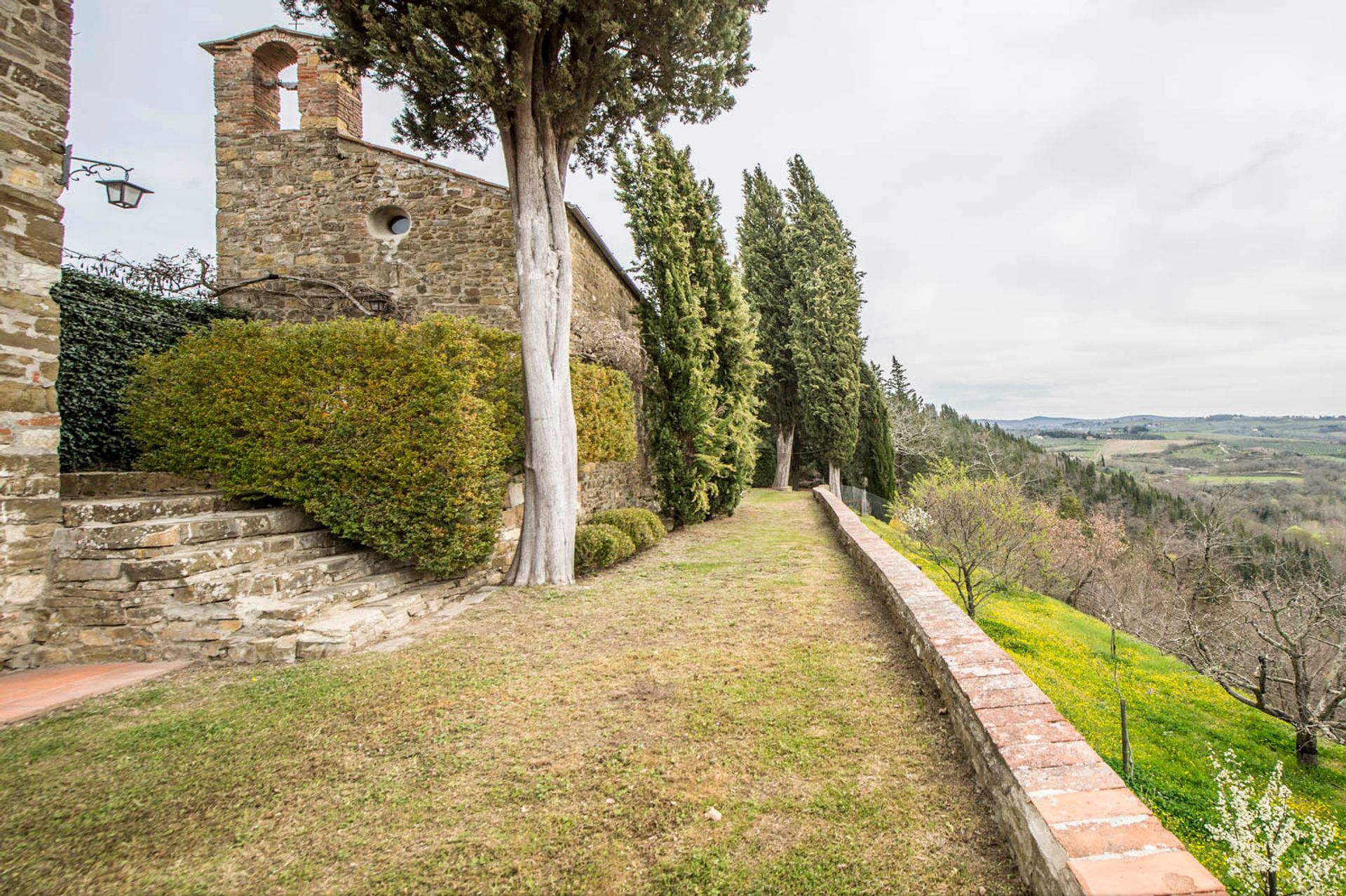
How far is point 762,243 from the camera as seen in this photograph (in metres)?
22.8

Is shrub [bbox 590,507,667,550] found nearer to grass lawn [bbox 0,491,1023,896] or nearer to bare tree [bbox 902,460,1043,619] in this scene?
grass lawn [bbox 0,491,1023,896]

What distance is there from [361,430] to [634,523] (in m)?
4.38

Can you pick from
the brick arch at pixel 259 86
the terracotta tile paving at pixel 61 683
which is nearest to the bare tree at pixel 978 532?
the terracotta tile paving at pixel 61 683

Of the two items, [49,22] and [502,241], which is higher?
[49,22]

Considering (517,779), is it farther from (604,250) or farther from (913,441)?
(913,441)

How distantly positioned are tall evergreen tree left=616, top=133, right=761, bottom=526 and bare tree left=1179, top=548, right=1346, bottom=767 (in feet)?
25.6

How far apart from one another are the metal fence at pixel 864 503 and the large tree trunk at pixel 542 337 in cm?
1508

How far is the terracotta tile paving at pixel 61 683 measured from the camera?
11.4 ft

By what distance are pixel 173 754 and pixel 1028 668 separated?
803cm

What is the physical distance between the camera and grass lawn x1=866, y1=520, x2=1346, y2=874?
4.46 m

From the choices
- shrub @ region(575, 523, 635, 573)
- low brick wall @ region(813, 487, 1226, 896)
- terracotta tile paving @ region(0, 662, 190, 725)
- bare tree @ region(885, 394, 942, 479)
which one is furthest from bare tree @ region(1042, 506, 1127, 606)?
terracotta tile paving @ region(0, 662, 190, 725)

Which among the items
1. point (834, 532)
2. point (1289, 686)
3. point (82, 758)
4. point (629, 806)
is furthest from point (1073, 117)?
point (82, 758)

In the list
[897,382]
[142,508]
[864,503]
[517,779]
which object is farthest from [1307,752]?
[897,382]

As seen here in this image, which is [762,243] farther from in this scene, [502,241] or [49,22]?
[49,22]
